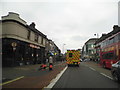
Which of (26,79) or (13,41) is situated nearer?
(26,79)

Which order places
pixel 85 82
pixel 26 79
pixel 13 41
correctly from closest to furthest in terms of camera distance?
pixel 85 82
pixel 26 79
pixel 13 41

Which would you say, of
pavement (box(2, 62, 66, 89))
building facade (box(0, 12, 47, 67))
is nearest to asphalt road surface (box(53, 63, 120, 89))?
pavement (box(2, 62, 66, 89))

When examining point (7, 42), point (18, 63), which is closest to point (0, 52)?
point (7, 42)

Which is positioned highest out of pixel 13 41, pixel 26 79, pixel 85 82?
pixel 13 41

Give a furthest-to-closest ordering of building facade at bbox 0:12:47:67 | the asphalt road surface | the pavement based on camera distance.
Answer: building facade at bbox 0:12:47:67, the pavement, the asphalt road surface

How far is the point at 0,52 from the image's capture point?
24.0 m

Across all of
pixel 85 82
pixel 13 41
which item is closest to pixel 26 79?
pixel 85 82

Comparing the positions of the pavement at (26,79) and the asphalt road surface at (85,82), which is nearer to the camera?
the asphalt road surface at (85,82)

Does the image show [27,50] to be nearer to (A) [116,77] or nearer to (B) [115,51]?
(B) [115,51]

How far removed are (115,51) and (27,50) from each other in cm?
1919

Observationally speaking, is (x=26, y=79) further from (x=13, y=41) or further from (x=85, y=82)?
(x=13, y=41)

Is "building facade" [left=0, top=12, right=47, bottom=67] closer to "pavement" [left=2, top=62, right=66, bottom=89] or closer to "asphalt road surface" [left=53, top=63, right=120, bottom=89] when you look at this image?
"pavement" [left=2, top=62, right=66, bottom=89]

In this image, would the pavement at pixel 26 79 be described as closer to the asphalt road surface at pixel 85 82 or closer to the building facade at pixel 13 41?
the asphalt road surface at pixel 85 82

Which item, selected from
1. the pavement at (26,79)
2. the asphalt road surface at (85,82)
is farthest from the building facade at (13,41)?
the asphalt road surface at (85,82)
